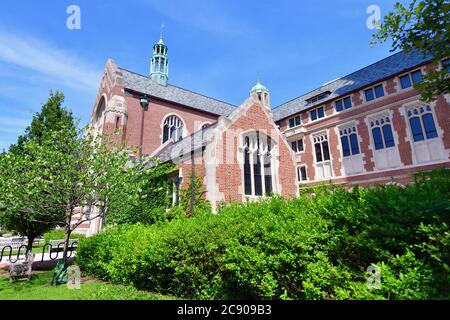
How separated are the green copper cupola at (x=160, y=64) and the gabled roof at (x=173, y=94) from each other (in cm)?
214

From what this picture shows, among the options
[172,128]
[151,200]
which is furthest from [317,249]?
[172,128]

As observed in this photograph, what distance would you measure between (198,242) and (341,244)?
11.1ft

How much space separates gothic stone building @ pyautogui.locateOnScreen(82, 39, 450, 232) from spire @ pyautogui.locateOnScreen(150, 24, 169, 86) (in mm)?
406

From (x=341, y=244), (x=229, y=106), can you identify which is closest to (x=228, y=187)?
(x=341, y=244)

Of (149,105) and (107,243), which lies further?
(149,105)

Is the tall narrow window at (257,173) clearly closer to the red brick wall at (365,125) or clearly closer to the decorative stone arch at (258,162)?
the decorative stone arch at (258,162)

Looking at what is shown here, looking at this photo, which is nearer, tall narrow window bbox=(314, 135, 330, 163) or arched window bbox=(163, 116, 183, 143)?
tall narrow window bbox=(314, 135, 330, 163)

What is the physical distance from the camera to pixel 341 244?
13.2 ft

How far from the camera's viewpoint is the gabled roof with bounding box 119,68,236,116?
96.1ft

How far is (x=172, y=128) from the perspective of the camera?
30031 mm

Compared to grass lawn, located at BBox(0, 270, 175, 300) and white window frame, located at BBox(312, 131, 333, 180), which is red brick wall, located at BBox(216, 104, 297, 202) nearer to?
grass lawn, located at BBox(0, 270, 175, 300)

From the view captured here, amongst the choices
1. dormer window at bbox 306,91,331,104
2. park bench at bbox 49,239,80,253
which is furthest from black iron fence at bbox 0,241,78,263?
dormer window at bbox 306,91,331,104

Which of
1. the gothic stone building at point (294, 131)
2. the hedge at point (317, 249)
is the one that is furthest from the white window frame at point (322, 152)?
the hedge at point (317, 249)

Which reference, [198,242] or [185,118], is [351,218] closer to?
[198,242]
